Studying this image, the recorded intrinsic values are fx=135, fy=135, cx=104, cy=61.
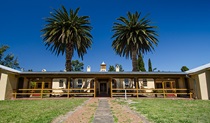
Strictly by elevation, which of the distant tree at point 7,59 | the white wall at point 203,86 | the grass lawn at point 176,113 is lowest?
the grass lawn at point 176,113

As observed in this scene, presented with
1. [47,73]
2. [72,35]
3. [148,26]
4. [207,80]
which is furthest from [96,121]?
[148,26]

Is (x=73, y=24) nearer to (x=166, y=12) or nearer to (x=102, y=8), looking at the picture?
(x=102, y=8)

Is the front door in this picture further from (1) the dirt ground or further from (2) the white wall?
(1) the dirt ground

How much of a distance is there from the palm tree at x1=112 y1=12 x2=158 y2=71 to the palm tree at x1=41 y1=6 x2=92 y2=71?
208 inches

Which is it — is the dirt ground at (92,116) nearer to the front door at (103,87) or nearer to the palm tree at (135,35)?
the palm tree at (135,35)

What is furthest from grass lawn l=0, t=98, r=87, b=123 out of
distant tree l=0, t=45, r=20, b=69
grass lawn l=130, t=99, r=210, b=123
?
distant tree l=0, t=45, r=20, b=69

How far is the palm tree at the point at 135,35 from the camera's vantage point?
20.6 meters

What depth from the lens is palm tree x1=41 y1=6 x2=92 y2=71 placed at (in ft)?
64.8

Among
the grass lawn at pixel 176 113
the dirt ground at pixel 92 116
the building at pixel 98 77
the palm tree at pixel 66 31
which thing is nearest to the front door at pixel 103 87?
the building at pixel 98 77

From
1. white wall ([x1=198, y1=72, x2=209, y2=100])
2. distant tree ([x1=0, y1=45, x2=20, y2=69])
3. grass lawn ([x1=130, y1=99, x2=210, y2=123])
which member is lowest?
grass lawn ([x1=130, y1=99, x2=210, y2=123])

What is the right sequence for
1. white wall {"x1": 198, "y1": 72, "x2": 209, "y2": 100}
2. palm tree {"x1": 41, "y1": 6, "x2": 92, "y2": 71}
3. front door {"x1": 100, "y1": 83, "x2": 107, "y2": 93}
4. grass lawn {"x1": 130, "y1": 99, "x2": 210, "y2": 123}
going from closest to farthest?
grass lawn {"x1": 130, "y1": 99, "x2": 210, "y2": 123}
white wall {"x1": 198, "y1": 72, "x2": 209, "y2": 100}
palm tree {"x1": 41, "y1": 6, "x2": 92, "y2": 71}
front door {"x1": 100, "y1": 83, "x2": 107, "y2": 93}

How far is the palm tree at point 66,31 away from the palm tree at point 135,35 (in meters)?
5.30

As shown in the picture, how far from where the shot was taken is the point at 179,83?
19.0m

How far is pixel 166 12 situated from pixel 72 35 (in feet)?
41.5
